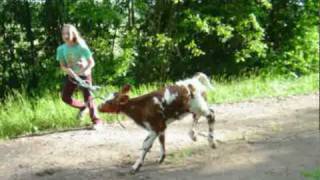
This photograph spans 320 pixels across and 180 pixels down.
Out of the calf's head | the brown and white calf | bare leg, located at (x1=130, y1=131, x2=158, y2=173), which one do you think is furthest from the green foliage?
bare leg, located at (x1=130, y1=131, x2=158, y2=173)

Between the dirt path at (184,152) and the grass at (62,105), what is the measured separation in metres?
0.71

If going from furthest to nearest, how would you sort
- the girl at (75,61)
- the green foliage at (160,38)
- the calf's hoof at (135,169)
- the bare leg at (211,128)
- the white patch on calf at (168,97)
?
the green foliage at (160,38), the girl at (75,61), the bare leg at (211,128), the white patch on calf at (168,97), the calf's hoof at (135,169)

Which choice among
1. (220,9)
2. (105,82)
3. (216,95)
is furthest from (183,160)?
(220,9)

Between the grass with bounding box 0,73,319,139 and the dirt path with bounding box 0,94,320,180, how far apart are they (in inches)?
27.8

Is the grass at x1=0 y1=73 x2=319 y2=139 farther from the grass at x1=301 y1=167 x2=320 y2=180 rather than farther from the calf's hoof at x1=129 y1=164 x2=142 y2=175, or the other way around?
the grass at x1=301 y1=167 x2=320 y2=180

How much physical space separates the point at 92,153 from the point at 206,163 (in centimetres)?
146

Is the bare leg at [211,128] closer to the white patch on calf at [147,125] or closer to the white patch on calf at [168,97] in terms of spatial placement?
the white patch on calf at [168,97]

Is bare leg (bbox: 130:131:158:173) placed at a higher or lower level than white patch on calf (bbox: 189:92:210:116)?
lower

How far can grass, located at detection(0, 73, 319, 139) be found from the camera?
9969 mm

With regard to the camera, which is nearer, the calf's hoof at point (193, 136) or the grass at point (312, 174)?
the grass at point (312, 174)

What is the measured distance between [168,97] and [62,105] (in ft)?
12.9

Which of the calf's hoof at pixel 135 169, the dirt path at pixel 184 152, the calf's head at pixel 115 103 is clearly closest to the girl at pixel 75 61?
the dirt path at pixel 184 152

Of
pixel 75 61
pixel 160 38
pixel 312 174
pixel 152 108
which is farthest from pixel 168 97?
pixel 160 38

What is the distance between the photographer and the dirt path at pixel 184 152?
23.4 ft
